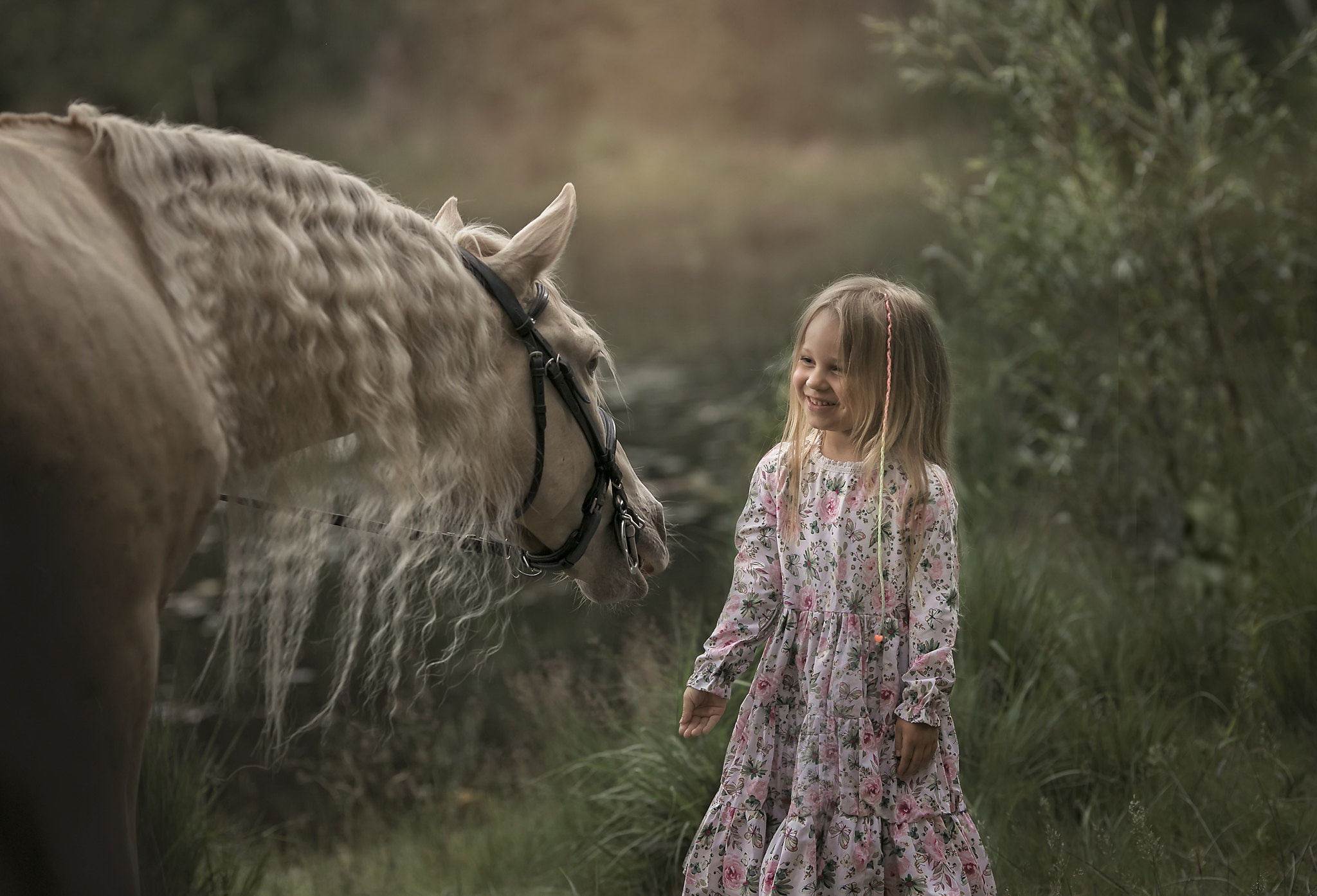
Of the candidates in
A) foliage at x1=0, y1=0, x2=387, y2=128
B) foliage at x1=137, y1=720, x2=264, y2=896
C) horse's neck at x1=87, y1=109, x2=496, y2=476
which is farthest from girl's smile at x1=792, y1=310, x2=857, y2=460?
foliage at x1=0, y1=0, x2=387, y2=128

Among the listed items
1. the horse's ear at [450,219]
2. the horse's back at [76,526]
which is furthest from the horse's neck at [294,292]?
the horse's ear at [450,219]

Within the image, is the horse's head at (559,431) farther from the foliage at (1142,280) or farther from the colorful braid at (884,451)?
the foliage at (1142,280)

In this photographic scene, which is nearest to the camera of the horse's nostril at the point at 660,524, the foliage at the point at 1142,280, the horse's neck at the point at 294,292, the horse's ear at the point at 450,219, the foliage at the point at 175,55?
the horse's neck at the point at 294,292

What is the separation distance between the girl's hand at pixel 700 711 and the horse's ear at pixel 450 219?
96cm

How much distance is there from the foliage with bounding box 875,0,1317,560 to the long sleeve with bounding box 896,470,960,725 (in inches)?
100

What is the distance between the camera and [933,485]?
177 cm

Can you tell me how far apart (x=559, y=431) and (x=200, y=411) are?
2.30ft

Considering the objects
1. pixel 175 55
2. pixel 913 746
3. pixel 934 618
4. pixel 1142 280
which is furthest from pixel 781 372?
pixel 175 55

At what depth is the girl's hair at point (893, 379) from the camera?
178 cm

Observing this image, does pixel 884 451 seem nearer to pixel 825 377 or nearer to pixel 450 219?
pixel 825 377

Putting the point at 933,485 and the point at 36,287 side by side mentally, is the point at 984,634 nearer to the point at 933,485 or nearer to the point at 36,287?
the point at 933,485

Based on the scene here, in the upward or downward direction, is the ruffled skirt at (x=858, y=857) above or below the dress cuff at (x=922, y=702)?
below

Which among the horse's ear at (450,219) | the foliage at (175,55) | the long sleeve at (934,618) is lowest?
the long sleeve at (934,618)

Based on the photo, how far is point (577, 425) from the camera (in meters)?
1.87
